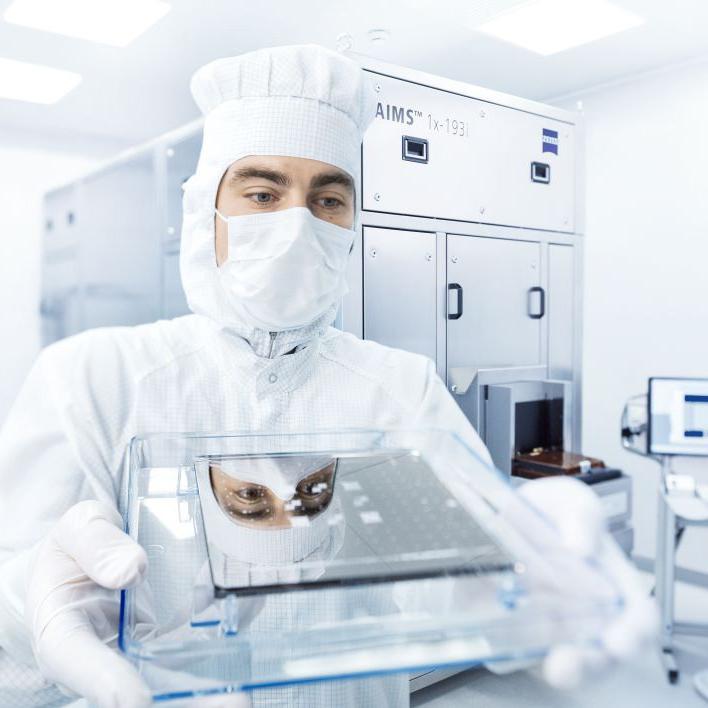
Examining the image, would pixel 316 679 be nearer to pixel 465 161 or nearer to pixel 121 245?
pixel 465 161

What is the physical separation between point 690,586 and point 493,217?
2531 millimetres

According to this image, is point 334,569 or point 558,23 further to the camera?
point 558,23

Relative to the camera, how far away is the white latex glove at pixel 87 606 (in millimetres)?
643

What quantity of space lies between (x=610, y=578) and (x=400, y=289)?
Result: 170 centimetres

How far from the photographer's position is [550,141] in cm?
265

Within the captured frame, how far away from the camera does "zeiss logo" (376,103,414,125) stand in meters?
2.11

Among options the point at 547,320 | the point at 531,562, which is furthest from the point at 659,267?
the point at 531,562

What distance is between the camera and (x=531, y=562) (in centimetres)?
62

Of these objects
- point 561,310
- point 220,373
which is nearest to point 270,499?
point 220,373

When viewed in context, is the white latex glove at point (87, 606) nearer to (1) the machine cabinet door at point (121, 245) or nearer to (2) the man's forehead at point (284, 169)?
(2) the man's forehead at point (284, 169)

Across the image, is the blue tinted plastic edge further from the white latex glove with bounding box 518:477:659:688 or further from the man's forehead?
the man's forehead

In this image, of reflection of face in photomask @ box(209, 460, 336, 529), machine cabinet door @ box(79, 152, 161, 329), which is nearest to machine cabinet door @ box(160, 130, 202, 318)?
machine cabinet door @ box(79, 152, 161, 329)

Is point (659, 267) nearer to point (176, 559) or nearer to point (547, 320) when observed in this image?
point (547, 320)

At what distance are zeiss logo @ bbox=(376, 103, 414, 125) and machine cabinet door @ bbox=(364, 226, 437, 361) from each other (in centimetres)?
35
